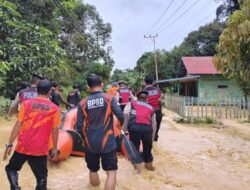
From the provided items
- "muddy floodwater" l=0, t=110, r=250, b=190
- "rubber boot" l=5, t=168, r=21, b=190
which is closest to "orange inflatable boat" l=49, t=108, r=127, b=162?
"muddy floodwater" l=0, t=110, r=250, b=190

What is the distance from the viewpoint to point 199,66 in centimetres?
3884

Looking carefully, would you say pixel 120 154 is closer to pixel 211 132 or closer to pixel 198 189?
pixel 198 189

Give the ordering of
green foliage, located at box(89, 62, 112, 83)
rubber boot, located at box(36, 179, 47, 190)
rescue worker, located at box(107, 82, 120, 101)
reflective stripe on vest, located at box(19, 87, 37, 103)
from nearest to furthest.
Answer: rubber boot, located at box(36, 179, 47, 190), reflective stripe on vest, located at box(19, 87, 37, 103), rescue worker, located at box(107, 82, 120, 101), green foliage, located at box(89, 62, 112, 83)

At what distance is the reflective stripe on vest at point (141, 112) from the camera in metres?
8.18

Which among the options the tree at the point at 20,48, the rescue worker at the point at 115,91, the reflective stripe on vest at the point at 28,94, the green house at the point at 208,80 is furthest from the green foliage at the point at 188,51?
the reflective stripe on vest at the point at 28,94

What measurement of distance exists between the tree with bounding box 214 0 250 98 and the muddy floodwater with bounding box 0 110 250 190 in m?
2.68

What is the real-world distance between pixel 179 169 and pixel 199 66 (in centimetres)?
3005

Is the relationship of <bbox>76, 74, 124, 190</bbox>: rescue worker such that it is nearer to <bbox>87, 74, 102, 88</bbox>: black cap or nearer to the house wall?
<bbox>87, 74, 102, 88</bbox>: black cap

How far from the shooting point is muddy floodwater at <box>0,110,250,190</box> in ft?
23.8

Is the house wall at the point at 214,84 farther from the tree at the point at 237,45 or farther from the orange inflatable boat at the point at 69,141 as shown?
the orange inflatable boat at the point at 69,141

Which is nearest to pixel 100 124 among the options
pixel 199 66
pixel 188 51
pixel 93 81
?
pixel 93 81

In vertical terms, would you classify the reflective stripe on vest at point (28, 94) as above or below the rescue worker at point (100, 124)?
above

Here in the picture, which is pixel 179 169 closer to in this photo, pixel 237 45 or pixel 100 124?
pixel 100 124

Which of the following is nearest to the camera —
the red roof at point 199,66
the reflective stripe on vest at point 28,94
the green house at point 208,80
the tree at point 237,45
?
the reflective stripe on vest at point 28,94
